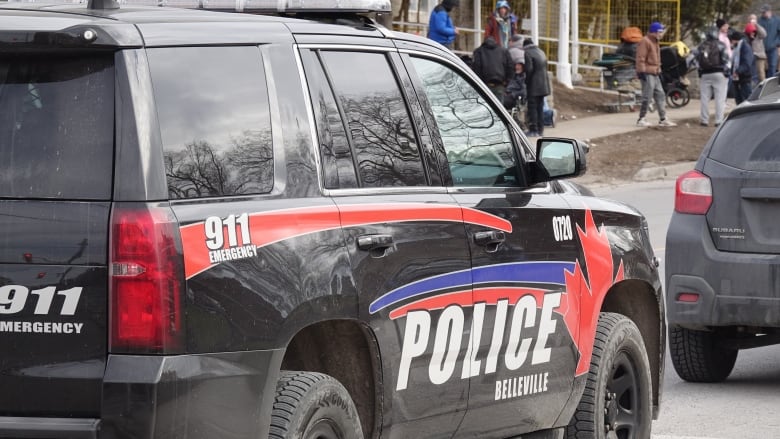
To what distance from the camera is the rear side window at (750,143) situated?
8.40 meters

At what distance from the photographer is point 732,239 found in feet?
27.6

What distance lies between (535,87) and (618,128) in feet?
9.69

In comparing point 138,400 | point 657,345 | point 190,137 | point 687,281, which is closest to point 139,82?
point 190,137

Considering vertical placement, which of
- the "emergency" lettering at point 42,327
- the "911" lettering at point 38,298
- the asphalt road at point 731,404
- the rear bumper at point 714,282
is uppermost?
the "911" lettering at point 38,298

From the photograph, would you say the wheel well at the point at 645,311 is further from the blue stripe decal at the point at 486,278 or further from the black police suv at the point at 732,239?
the black police suv at the point at 732,239

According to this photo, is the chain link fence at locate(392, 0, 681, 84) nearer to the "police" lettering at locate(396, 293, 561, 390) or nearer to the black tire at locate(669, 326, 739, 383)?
the black tire at locate(669, 326, 739, 383)

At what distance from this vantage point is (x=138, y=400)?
151 inches

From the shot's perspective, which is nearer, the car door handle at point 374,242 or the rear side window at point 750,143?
the car door handle at point 374,242

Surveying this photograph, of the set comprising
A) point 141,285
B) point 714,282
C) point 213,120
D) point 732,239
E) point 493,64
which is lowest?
point 493,64

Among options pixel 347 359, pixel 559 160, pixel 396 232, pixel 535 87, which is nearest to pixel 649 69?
pixel 535 87

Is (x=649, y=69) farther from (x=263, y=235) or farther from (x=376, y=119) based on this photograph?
(x=263, y=235)

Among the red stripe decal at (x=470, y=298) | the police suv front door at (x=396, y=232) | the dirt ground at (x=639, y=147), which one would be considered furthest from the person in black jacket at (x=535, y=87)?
the police suv front door at (x=396, y=232)

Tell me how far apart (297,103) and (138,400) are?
1.16 meters

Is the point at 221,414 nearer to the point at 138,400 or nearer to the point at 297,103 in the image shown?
the point at 138,400
